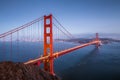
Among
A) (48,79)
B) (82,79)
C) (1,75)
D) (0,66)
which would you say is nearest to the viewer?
(1,75)

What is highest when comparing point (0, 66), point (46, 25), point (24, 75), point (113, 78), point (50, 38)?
point (46, 25)

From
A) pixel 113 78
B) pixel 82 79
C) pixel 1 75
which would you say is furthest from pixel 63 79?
pixel 1 75

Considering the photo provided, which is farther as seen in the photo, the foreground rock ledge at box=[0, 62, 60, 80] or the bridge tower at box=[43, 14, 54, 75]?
the bridge tower at box=[43, 14, 54, 75]

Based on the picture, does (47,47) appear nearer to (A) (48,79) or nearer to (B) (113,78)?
(A) (48,79)

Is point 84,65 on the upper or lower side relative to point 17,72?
lower

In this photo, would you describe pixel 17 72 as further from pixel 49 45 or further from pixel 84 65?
pixel 84 65

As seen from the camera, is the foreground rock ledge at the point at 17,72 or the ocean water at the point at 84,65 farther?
the ocean water at the point at 84,65

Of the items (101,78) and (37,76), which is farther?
(101,78)

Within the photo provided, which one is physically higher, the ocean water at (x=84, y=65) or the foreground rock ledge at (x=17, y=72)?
the foreground rock ledge at (x=17, y=72)

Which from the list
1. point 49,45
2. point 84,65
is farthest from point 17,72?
point 84,65

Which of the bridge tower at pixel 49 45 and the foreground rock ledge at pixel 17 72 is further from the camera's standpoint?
the bridge tower at pixel 49 45

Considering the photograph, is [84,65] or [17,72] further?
[84,65]
